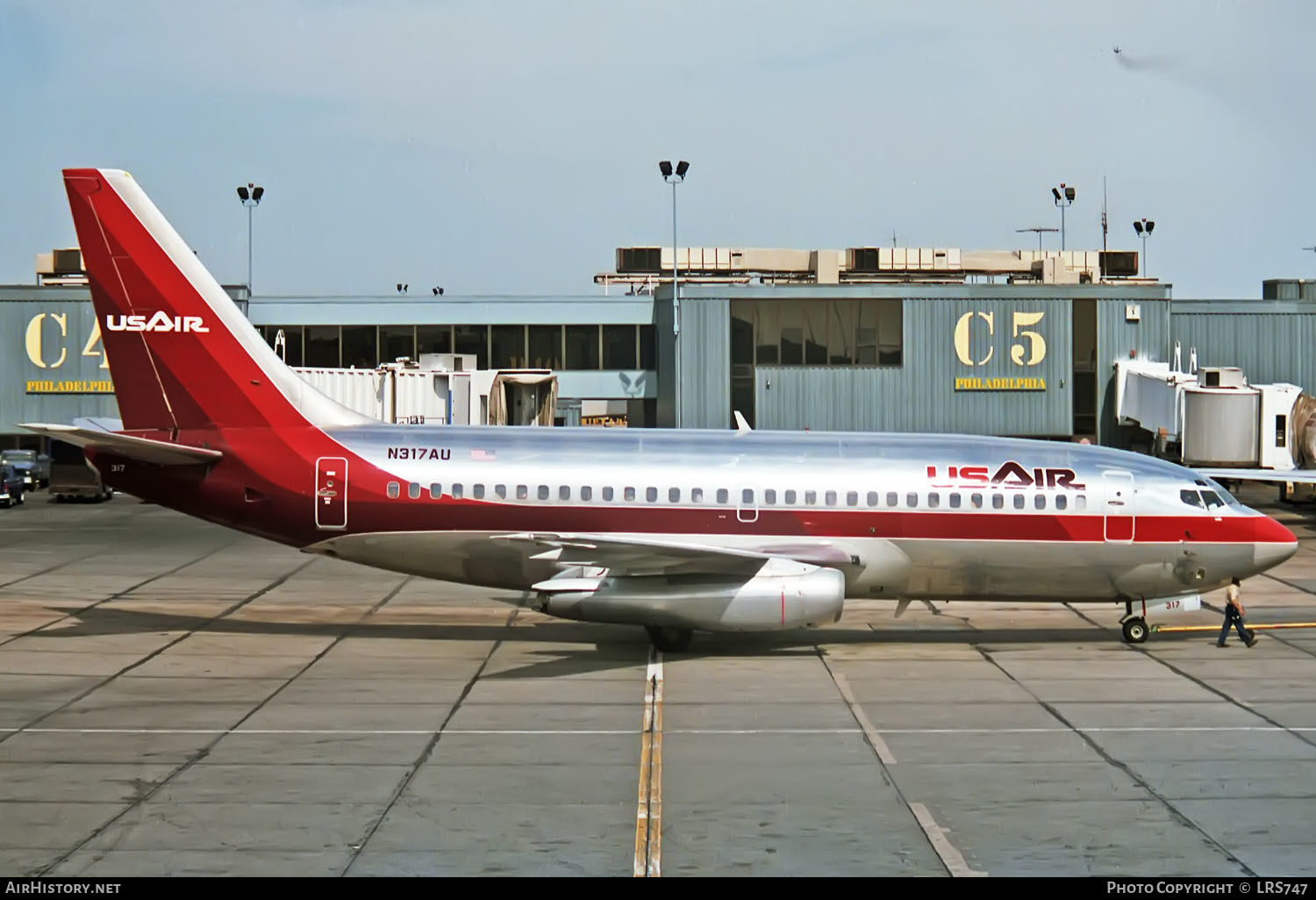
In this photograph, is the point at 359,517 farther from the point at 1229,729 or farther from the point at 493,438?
the point at 1229,729

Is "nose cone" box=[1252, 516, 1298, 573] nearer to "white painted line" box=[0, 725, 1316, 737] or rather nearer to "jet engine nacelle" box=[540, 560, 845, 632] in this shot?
"white painted line" box=[0, 725, 1316, 737]

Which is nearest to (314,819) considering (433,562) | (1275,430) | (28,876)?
(28,876)

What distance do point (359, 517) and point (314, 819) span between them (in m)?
11.9

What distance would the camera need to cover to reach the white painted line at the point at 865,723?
19531 millimetres

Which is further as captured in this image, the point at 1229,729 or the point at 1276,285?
the point at 1276,285

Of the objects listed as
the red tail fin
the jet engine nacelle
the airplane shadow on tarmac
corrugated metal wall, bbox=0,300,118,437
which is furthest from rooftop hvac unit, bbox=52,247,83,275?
the jet engine nacelle

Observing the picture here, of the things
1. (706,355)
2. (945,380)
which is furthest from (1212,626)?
(706,355)

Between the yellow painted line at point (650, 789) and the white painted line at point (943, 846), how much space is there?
9.33 feet

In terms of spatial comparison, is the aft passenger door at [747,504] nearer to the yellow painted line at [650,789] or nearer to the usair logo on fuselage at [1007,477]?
the usair logo on fuselage at [1007,477]

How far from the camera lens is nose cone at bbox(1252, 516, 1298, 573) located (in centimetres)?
2794

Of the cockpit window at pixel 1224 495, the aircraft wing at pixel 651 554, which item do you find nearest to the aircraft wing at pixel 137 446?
the aircraft wing at pixel 651 554

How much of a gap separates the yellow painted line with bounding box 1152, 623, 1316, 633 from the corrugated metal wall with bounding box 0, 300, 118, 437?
51.3 m

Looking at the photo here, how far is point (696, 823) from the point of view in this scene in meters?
16.1

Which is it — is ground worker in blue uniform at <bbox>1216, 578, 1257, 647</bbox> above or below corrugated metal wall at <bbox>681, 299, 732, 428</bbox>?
below
